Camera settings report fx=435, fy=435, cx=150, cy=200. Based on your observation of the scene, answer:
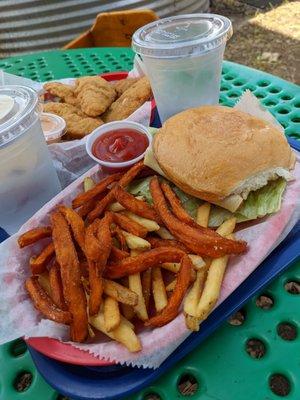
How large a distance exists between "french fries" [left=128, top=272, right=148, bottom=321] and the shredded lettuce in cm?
38

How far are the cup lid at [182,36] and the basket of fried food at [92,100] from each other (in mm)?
336

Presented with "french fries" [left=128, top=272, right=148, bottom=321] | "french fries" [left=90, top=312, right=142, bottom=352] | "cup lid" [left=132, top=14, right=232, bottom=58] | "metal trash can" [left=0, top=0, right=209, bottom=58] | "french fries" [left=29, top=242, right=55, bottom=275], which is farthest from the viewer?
"metal trash can" [left=0, top=0, right=209, bottom=58]

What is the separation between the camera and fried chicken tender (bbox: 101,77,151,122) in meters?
2.24

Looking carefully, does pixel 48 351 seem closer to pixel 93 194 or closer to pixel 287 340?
pixel 93 194

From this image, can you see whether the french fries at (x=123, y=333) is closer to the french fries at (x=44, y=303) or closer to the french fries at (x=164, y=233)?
the french fries at (x=44, y=303)

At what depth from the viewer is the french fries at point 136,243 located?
1.38 meters

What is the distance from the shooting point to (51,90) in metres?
2.53

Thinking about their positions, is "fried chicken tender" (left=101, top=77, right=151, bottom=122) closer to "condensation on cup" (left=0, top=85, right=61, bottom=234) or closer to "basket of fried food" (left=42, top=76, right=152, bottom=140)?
"basket of fried food" (left=42, top=76, right=152, bottom=140)

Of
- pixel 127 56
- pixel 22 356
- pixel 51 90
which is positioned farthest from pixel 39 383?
pixel 127 56

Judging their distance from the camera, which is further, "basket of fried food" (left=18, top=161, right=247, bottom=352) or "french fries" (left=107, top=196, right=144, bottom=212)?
"french fries" (left=107, top=196, right=144, bottom=212)

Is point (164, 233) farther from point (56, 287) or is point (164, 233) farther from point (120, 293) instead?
point (56, 287)

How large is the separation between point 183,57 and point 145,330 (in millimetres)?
1154

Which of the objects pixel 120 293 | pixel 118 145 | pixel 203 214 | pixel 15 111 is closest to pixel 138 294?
pixel 120 293

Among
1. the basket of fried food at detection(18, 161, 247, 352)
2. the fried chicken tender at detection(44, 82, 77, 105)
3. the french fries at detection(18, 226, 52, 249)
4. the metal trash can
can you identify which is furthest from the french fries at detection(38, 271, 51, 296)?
the metal trash can
